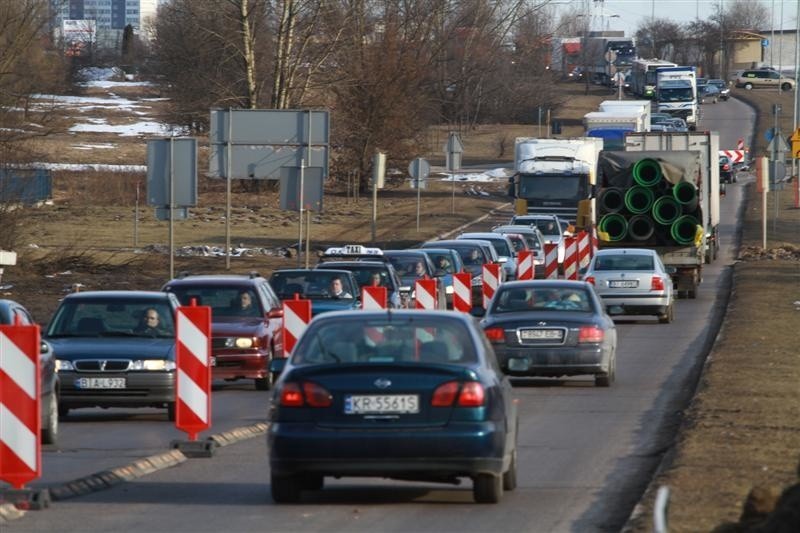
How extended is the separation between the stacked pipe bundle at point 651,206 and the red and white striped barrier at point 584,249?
1.27 metres

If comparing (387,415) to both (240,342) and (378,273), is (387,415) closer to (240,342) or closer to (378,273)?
(240,342)

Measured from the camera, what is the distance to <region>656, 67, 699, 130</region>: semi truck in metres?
98.6

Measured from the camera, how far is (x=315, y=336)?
11672 mm

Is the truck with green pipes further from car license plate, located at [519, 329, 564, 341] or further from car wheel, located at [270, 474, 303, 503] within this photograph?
car wheel, located at [270, 474, 303, 503]

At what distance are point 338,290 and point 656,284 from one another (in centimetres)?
899

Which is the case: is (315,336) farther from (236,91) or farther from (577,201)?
(236,91)

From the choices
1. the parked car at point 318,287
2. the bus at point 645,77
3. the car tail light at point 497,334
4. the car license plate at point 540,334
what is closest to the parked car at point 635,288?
the parked car at point 318,287

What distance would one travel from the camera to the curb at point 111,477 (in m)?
11.4

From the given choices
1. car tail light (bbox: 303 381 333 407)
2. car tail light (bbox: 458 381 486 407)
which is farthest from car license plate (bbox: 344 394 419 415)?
car tail light (bbox: 458 381 486 407)

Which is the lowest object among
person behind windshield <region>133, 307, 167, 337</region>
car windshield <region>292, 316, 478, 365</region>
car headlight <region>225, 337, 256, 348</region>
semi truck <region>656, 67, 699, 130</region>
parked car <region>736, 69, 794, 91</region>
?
car headlight <region>225, 337, 256, 348</region>

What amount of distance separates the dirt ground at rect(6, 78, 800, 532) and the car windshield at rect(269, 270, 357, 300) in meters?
5.60

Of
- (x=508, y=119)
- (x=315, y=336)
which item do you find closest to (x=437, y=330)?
(x=315, y=336)

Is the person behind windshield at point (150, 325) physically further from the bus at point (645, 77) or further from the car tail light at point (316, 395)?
the bus at point (645, 77)

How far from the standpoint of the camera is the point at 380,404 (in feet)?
36.6
